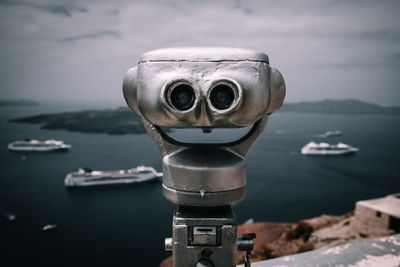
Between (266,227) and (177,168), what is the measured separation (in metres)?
22.8

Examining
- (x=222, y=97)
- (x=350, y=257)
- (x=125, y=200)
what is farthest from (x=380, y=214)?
(x=125, y=200)

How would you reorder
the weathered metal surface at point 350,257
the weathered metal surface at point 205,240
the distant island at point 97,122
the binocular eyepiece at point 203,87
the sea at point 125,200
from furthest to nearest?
1. the distant island at point 97,122
2. the sea at point 125,200
3. the weathered metal surface at point 350,257
4. the weathered metal surface at point 205,240
5. the binocular eyepiece at point 203,87

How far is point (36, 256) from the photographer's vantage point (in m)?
22.5

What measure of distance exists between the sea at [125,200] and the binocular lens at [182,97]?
11.4 metres

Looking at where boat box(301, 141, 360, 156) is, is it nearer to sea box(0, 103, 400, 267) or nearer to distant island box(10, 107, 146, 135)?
sea box(0, 103, 400, 267)

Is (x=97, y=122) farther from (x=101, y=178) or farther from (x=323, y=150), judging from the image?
(x=323, y=150)

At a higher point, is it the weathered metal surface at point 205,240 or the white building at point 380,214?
the weathered metal surface at point 205,240

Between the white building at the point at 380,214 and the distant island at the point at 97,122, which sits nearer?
the white building at the point at 380,214

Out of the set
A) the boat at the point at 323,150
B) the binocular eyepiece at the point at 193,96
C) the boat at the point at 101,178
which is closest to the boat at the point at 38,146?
the boat at the point at 101,178

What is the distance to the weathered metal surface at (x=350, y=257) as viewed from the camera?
1580mm

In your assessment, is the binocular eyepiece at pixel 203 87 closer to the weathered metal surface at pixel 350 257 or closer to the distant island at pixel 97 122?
the weathered metal surface at pixel 350 257

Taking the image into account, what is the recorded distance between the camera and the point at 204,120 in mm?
1138

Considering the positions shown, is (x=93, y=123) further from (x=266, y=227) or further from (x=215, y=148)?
(x=215, y=148)

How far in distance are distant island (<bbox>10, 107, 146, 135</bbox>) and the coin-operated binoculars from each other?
73980mm
